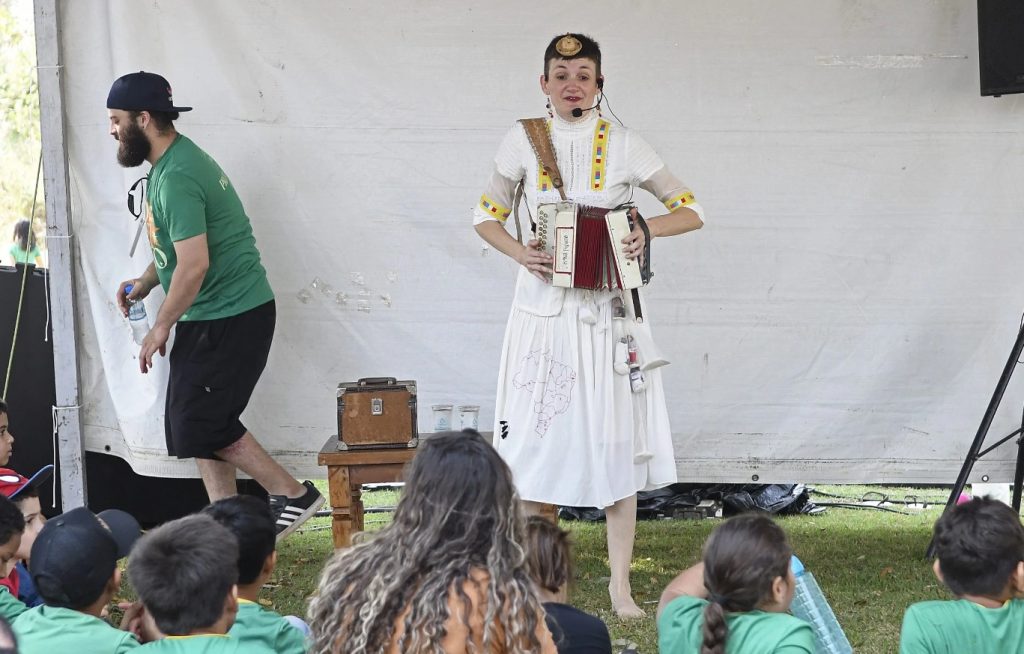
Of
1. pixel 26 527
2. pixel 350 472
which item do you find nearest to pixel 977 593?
pixel 26 527

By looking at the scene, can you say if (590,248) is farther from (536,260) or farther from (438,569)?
(438,569)

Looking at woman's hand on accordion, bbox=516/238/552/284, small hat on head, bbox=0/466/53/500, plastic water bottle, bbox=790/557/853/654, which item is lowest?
plastic water bottle, bbox=790/557/853/654

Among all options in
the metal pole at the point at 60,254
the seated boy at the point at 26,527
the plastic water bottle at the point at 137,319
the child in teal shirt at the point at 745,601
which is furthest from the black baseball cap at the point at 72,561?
the metal pole at the point at 60,254

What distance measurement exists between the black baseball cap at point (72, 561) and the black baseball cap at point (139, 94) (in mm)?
2390

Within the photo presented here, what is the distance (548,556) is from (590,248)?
5.32ft

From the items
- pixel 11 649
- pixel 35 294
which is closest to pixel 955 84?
pixel 35 294

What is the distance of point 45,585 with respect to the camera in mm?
2371

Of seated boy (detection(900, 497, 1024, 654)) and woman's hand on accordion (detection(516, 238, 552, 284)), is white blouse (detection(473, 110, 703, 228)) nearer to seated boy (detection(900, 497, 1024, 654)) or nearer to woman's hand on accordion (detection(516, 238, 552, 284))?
woman's hand on accordion (detection(516, 238, 552, 284))

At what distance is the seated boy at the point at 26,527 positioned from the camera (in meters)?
3.19

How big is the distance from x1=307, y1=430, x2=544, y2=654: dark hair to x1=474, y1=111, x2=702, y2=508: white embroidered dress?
1.83 metres

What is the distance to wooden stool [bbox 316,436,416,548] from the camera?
4398 mm

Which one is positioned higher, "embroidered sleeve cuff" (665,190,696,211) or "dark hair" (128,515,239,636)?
"embroidered sleeve cuff" (665,190,696,211)

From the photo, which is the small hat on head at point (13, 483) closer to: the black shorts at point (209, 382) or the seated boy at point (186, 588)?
the black shorts at point (209, 382)

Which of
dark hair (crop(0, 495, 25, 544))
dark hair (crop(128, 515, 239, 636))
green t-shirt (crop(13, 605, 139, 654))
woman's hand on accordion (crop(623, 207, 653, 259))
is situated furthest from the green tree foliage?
→ dark hair (crop(128, 515, 239, 636))
